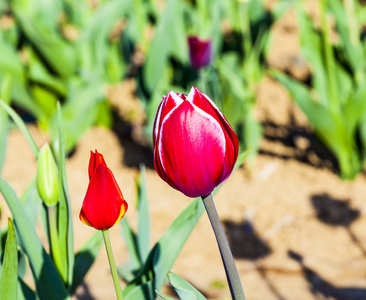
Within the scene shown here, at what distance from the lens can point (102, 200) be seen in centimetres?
69

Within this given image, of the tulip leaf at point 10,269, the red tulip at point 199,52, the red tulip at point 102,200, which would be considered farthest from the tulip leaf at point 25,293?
the red tulip at point 199,52

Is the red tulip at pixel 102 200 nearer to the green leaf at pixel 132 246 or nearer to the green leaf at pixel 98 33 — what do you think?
the green leaf at pixel 132 246

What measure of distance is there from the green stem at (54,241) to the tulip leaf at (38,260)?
28mm

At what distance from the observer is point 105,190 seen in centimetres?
69

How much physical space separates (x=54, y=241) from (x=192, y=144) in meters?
0.41

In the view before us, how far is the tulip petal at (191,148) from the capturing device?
25.5 inches

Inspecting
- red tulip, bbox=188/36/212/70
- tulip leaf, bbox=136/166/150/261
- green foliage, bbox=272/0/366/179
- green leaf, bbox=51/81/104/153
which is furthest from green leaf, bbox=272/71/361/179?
tulip leaf, bbox=136/166/150/261

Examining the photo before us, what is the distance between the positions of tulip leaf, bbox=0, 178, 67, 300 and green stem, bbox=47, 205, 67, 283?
28 mm

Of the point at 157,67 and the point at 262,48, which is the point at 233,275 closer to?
the point at 157,67

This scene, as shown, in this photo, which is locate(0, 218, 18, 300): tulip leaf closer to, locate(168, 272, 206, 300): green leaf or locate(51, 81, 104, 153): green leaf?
locate(168, 272, 206, 300): green leaf

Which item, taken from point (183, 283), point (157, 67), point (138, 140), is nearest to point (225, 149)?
point (183, 283)

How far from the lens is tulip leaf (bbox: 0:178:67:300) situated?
0.89 meters

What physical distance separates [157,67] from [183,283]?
169 centimetres

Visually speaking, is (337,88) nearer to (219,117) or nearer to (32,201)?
(32,201)
